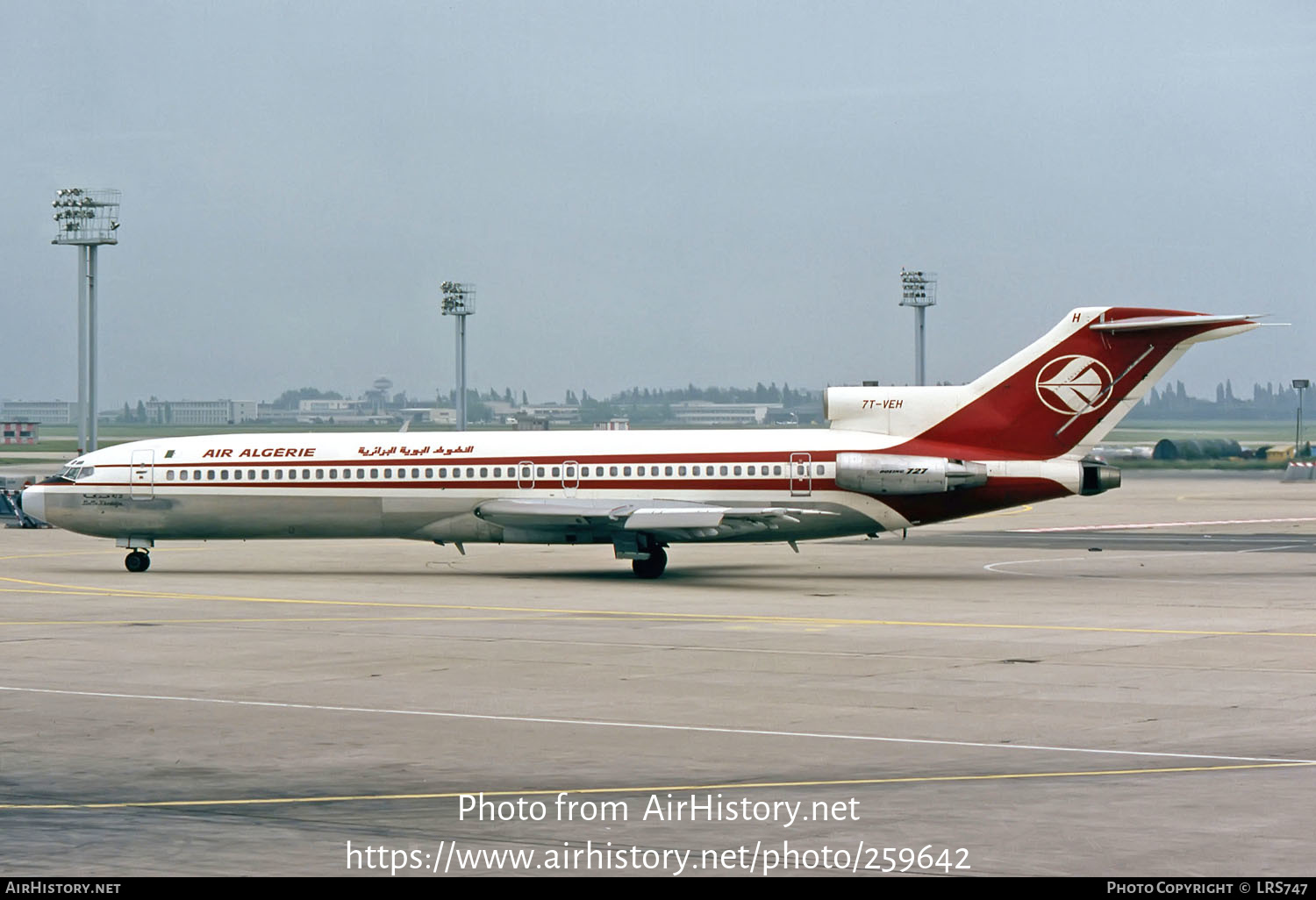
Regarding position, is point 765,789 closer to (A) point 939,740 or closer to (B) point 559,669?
(A) point 939,740

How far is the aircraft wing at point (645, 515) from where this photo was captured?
36.9 m

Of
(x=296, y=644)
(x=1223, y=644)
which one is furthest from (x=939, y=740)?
(x=296, y=644)

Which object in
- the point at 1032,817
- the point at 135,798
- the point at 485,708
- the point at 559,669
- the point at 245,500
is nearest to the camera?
the point at 1032,817

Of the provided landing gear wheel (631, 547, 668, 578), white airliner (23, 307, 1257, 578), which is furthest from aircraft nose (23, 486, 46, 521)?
landing gear wheel (631, 547, 668, 578)

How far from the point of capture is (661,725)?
18.0 m

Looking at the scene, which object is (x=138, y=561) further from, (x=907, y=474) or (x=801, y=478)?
(x=907, y=474)

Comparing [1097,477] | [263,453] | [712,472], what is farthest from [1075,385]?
[263,453]

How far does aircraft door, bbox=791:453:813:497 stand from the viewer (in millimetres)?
38625

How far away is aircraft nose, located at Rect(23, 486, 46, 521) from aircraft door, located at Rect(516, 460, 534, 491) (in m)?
12.4

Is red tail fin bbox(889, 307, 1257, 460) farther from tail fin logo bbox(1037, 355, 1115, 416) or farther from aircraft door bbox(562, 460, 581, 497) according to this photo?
aircraft door bbox(562, 460, 581, 497)

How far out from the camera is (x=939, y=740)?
668 inches

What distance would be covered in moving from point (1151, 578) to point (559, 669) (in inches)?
785

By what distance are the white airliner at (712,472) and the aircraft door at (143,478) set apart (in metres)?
0.04

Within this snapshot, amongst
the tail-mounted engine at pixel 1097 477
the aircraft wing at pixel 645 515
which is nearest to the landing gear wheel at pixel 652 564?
the aircraft wing at pixel 645 515
